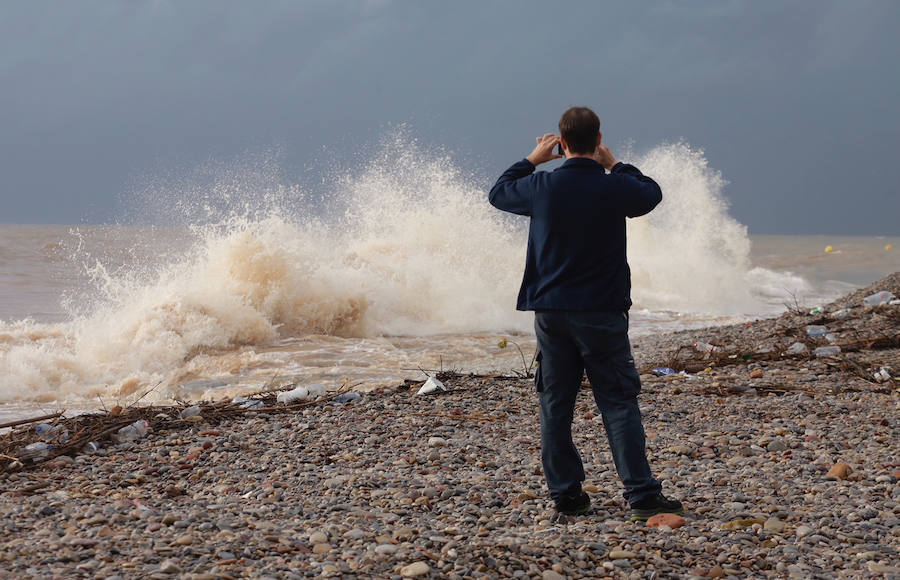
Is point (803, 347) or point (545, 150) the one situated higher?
point (545, 150)

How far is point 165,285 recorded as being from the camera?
13.6m

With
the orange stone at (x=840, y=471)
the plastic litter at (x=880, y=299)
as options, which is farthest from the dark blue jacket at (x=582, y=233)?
the plastic litter at (x=880, y=299)

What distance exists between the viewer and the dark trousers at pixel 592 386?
3443 mm

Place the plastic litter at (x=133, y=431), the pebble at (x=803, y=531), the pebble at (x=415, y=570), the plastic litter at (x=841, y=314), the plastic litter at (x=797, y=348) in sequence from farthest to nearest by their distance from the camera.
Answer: the plastic litter at (x=841, y=314), the plastic litter at (x=797, y=348), the plastic litter at (x=133, y=431), the pebble at (x=803, y=531), the pebble at (x=415, y=570)

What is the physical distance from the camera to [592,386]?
11.7 ft

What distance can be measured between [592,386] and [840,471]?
173 cm

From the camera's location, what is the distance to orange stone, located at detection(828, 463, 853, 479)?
427 cm

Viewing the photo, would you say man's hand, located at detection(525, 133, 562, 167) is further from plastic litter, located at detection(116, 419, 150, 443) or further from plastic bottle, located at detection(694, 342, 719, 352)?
plastic bottle, located at detection(694, 342, 719, 352)

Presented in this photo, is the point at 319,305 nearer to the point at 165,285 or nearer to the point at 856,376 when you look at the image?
the point at 165,285

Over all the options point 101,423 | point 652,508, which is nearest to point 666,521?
point 652,508

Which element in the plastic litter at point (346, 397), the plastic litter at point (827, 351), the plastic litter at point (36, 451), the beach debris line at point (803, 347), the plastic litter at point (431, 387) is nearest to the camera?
the plastic litter at point (36, 451)

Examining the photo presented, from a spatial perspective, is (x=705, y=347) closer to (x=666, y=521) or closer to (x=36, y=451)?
(x=666, y=521)

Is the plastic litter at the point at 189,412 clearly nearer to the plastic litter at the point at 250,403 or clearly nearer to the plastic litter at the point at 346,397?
the plastic litter at the point at 250,403

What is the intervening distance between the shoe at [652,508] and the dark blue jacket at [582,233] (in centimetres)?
89
